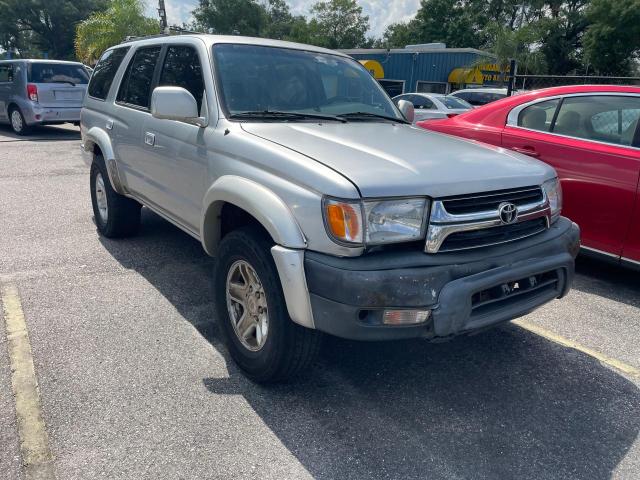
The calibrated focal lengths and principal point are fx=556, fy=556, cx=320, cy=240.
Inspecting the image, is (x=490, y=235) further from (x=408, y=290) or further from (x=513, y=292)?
(x=408, y=290)

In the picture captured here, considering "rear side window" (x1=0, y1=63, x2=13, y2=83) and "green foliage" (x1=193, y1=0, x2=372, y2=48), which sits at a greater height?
"green foliage" (x1=193, y1=0, x2=372, y2=48)

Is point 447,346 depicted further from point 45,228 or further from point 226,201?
point 45,228

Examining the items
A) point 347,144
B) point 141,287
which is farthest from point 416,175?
point 141,287

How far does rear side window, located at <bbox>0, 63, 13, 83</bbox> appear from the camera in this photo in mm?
12977

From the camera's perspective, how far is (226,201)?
307 centimetres

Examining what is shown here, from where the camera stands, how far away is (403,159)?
277 cm

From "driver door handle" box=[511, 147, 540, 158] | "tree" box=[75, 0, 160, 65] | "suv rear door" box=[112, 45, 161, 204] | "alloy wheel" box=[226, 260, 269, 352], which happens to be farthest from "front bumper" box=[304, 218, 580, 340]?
"tree" box=[75, 0, 160, 65]

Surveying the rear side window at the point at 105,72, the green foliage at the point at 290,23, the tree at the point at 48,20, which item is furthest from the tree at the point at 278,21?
the rear side window at the point at 105,72

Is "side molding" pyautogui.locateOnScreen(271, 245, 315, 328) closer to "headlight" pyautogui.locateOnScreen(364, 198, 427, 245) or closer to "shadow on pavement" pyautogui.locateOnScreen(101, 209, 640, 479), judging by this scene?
"headlight" pyautogui.locateOnScreen(364, 198, 427, 245)

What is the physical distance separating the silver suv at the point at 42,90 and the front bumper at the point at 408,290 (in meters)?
12.0

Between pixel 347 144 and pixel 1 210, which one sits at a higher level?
pixel 347 144

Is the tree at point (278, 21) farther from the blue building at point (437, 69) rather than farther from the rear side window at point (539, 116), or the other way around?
the rear side window at point (539, 116)

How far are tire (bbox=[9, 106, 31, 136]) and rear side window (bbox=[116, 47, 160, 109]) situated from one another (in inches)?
382

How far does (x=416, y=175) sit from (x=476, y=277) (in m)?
0.54
